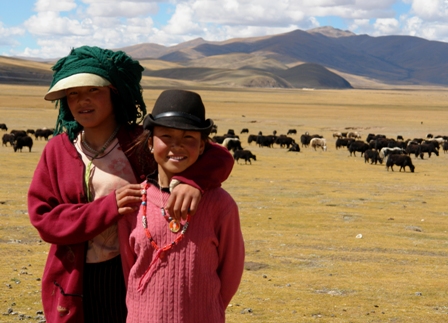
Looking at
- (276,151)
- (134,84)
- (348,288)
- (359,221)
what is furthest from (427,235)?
(276,151)

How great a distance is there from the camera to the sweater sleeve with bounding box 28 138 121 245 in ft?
10.9

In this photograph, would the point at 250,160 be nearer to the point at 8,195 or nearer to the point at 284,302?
the point at 8,195

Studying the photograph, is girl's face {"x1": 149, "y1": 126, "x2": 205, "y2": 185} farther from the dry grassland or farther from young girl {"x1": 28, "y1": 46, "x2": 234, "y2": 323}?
the dry grassland

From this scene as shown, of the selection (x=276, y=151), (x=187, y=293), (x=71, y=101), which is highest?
(x=71, y=101)

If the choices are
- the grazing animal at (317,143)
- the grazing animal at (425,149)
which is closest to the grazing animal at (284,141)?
the grazing animal at (317,143)

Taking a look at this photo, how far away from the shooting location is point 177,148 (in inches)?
125

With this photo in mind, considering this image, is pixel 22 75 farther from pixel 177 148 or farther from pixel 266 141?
pixel 177 148

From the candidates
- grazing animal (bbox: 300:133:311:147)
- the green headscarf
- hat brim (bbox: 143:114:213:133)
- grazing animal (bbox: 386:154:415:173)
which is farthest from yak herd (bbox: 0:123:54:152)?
hat brim (bbox: 143:114:213:133)

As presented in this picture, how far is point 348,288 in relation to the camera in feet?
29.5

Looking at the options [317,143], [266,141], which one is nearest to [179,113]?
[317,143]

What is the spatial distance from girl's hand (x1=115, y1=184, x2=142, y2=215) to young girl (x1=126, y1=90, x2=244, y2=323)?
4 cm

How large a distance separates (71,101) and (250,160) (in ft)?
92.1

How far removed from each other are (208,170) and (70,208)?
2.30 feet

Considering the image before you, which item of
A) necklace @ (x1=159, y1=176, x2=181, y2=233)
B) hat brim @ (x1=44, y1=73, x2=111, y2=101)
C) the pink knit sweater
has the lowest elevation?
the pink knit sweater
